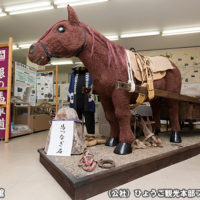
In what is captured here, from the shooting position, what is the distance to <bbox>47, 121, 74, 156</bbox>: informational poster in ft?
3.18

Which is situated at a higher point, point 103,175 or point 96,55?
point 96,55

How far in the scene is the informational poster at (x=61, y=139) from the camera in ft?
3.18

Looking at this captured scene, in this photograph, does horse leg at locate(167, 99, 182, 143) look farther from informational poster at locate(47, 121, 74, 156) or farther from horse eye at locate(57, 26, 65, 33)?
horse eye at locate(57, 26, 65, 33)

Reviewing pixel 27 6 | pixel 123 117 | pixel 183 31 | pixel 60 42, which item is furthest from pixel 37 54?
pixel 183 31

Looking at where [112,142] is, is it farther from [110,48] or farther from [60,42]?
[60,42]

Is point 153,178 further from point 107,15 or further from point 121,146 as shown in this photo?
point 107,15

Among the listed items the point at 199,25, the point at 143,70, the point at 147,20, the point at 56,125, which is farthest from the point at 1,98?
the point at 199,25

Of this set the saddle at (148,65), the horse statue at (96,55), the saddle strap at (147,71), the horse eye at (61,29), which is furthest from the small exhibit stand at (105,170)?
the horse eye at (61,29)

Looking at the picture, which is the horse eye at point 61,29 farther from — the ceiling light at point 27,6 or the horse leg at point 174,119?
the ceiling light at point 27,6

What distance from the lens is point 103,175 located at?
0.69m

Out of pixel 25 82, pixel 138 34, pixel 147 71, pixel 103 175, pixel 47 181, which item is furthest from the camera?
pixel 138 34

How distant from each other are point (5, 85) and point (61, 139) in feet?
4.19

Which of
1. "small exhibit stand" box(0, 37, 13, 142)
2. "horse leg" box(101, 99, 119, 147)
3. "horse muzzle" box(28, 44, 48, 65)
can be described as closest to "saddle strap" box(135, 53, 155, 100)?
"horse leg" box(101, 99, 119, 147)

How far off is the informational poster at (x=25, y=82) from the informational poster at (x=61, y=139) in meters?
1.76
